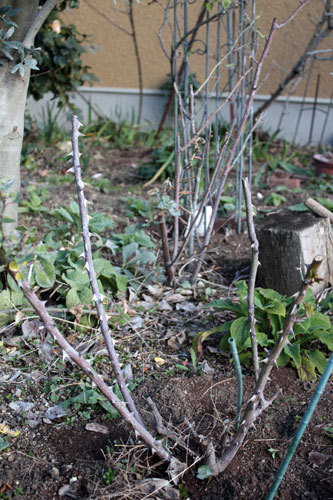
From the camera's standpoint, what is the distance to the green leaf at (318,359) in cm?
204

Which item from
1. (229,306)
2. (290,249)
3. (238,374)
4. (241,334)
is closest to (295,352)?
(241,334)

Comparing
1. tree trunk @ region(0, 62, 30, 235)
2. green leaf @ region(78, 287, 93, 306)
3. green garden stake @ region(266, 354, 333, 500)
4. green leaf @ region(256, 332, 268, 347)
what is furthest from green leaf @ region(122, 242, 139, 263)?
green garden stake @ region(266, 354, 333, 500)

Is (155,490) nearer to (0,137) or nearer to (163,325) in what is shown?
(163,325)

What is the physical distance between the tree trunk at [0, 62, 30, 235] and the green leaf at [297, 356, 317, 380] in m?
1.52

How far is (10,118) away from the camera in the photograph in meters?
2.40

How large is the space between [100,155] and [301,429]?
3952mm

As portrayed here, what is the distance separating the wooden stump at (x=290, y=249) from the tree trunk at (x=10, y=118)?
4.40ft

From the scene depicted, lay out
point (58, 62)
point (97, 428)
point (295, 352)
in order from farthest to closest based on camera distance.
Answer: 1. point (58, 62)
2. point (295, 352)
3. point (97, 428)

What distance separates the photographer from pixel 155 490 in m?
1.50

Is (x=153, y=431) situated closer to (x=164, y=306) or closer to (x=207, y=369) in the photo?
(x=207, y=369)

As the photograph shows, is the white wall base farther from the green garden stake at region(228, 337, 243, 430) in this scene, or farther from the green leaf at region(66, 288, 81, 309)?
the green garden stake at region(228, 337, 243, 430)

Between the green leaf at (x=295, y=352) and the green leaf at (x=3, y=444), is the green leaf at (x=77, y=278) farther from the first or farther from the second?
the green leaf at (x=295, y=352)

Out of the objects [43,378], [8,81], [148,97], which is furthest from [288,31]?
[43,378]

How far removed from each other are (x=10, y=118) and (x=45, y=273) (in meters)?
0.77
